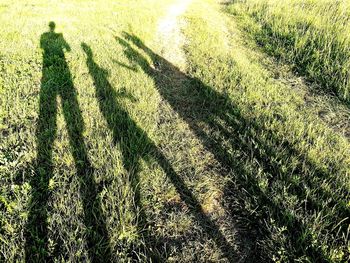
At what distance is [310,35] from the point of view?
816 centimetres

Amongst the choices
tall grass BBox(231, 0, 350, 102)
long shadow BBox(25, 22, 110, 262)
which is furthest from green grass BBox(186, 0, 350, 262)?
long shadow BBox(25, 22, 110, 262)

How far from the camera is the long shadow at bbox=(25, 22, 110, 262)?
2766mm

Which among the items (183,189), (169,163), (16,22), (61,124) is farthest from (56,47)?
(183,189)

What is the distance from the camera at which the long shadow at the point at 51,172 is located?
277 centimetres

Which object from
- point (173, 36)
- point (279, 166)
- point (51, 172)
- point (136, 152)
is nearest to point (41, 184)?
point (51, 172)

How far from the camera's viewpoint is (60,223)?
9.53 feet

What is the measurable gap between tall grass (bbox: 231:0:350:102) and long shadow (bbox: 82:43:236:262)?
4523mm

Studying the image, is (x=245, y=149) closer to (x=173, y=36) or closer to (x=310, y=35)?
(x=310, y=35)

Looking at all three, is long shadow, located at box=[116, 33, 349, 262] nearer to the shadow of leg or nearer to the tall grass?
the shadow of leg

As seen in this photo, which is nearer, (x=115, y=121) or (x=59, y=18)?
(x=115, y=121)

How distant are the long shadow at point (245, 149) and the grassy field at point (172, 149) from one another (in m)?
0.02

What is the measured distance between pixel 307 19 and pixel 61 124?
8.70m

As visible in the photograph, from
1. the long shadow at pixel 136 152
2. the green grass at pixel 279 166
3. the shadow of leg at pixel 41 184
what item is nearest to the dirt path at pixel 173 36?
the green grass at pixel 279 166

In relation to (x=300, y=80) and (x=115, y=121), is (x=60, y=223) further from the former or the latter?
(x=300, y=80)
